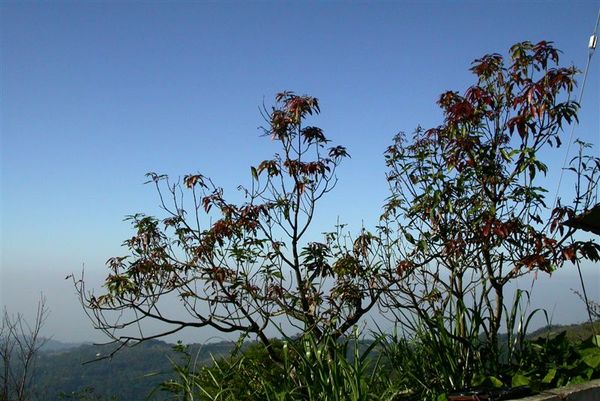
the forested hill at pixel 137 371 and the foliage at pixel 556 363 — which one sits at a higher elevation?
the forested hill at pixel 137 371

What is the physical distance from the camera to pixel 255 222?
14.9 ft

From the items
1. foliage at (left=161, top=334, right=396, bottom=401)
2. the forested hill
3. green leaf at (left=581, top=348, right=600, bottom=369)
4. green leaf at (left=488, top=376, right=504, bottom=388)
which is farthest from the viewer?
the forested hill

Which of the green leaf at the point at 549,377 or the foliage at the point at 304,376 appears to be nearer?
the foliage at the point at 304,376

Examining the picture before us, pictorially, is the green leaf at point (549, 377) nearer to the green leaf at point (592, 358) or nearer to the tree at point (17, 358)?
the green leaf at point (592, 358)

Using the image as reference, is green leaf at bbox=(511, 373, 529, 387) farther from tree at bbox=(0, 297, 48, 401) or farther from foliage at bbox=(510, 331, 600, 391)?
tree at bbox=(0, 297, 48, 401)

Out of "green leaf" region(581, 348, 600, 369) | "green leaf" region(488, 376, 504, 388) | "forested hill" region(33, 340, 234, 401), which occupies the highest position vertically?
"forested hill" region(33, 340, 234, 401)

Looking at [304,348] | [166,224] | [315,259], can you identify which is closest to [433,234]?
[315,259]

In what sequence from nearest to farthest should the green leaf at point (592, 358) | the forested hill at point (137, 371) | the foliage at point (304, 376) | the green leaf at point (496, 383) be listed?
the foliage at point (304, 376)
the green leaf at point (496, 383)
the green leaf at point (592, 358)
the forested hill at point (137, 371)

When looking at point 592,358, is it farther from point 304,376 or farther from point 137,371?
point 137,371

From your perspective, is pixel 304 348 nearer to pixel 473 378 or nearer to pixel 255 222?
pixel 473 378

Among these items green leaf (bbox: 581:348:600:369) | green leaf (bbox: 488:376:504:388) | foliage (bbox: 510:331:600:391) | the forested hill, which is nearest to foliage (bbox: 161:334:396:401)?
the forested hill

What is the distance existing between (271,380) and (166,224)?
1.58m

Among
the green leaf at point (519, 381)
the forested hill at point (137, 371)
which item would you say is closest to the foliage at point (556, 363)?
the green leaf at point (519, 381)

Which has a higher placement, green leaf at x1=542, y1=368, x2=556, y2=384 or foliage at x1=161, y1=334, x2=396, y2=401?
foliage at x1=161, y1=334, x2=396, y2=401
